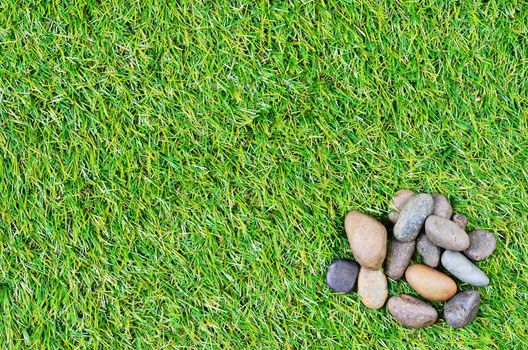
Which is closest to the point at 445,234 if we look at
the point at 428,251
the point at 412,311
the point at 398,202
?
the point at 428,251

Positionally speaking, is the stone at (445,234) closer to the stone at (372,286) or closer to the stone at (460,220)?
the stone at (460,220)

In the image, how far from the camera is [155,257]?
7.23ft

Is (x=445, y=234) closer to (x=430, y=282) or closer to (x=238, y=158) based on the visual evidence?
(x=430, y=282)

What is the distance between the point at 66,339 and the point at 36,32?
122cm

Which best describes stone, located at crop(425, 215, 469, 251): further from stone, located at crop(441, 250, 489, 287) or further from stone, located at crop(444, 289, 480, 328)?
stone, located at crop(444, 289, 480, 328)

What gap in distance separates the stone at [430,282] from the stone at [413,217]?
13 centimetres

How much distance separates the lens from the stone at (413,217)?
2139 mm

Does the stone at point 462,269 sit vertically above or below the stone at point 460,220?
below

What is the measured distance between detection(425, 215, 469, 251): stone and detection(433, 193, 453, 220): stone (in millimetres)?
55

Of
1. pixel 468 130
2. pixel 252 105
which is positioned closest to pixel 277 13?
pixel 252 105

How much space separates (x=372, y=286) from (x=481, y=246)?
0.47 meters

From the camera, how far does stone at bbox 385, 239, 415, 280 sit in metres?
2.18

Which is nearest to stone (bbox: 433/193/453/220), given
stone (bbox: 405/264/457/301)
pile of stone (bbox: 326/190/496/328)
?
pile of stone (bbox: 326/190/496/328)

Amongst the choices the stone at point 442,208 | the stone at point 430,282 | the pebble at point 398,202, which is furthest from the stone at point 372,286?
the stone at point 442,208
